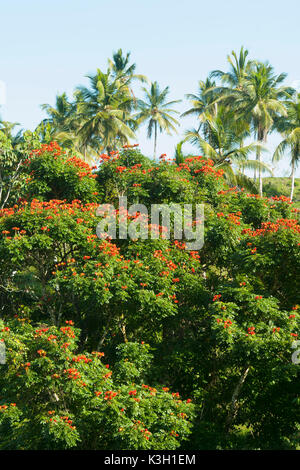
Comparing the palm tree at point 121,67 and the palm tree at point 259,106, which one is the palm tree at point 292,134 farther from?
the palm tree at point 121,67

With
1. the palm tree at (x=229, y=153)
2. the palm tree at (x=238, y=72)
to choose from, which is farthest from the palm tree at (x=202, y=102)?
the palm tree at (x=229, y=153)

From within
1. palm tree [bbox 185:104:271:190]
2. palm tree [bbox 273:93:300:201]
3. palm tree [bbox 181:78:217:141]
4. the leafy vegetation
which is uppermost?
palm tree [bbox 181:78:217:141]

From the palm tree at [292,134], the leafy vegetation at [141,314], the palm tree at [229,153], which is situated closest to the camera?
the leafy vegetation at [141,314]

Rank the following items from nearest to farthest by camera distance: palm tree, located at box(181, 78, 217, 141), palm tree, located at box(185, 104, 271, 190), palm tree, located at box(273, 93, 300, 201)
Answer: palm tree, located at box(185, 104, 271, 190)
palm tree, located at box(273, 93, 300, 201)
palm tree, located at box(181, 78, 217, 141)

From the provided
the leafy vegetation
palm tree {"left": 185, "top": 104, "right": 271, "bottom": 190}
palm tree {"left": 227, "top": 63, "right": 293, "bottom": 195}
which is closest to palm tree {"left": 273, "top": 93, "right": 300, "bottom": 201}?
palm tree {"left": 227, "top": 63, "right": 293, "bottom": 195}

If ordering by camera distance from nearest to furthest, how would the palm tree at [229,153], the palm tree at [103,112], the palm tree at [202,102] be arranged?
the palm tree at [229,153], the palm tree at [103,112], the palm tree at [202,102]

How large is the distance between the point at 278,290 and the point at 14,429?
758 cm

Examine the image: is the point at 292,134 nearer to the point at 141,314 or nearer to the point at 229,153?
the point at 229,153

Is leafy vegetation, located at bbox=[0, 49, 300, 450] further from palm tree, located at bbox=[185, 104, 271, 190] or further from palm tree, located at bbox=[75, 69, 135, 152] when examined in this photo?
palm tree, located at bbox=[75, 69, 135, 152]

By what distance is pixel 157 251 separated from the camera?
473 inches

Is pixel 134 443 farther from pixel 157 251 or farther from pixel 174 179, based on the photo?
pixel 174 179

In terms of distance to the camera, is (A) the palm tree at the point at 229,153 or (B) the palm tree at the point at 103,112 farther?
(B) the palm tree at the point at 103,112

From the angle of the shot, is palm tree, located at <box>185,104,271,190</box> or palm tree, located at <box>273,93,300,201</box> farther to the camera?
palm tree, located at <box>273,93,300,201</box>
